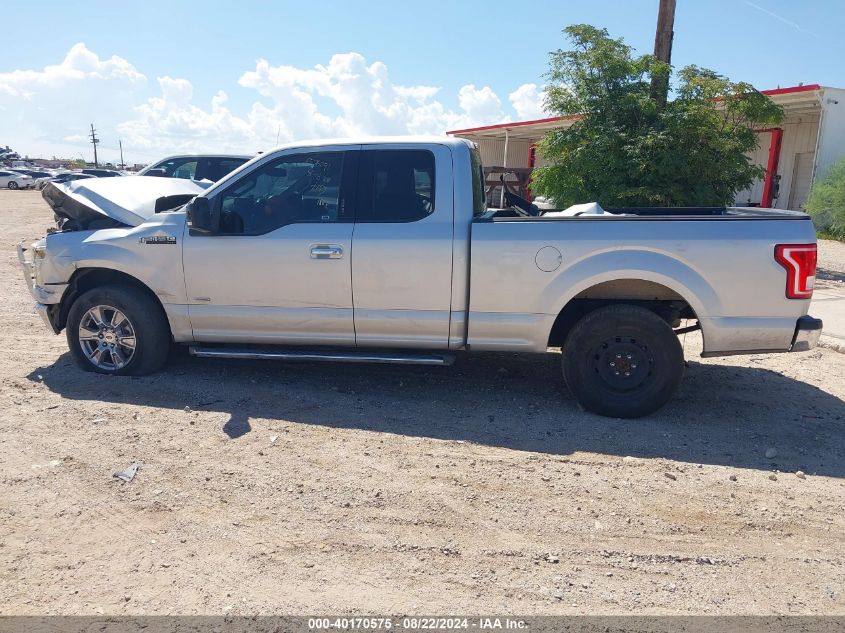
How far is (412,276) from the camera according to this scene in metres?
5.14

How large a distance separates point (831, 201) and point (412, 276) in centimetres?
1595

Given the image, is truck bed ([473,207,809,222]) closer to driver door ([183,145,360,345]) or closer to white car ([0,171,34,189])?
driver door ([183,145,360,345])

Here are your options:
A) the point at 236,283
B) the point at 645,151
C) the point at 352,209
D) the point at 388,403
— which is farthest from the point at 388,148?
the point at 645,151

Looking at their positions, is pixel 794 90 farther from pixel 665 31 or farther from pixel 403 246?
pixel 403 246

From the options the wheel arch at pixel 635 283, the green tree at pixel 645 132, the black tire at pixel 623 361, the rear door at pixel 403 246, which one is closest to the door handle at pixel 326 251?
the rear door at pixel 403 246

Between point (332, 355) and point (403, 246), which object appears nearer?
point (403, 246)

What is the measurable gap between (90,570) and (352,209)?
123 inches

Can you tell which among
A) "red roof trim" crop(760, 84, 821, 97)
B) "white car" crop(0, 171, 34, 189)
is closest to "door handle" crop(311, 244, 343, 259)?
"red roof trim" crop(760, 84, 821, 97)

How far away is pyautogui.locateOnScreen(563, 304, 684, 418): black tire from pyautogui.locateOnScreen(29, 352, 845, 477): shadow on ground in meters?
0.17

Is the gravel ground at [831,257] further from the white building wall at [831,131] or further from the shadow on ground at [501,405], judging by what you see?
the shadow on ground at [501,405]

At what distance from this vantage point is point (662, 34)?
12.3m

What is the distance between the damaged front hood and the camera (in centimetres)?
587

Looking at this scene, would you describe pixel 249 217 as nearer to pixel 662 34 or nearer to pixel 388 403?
pixel 388 403

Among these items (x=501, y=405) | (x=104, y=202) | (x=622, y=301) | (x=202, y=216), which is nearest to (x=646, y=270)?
(x=622, y=301)
